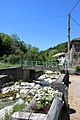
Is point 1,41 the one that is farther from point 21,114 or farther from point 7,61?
point 21,114

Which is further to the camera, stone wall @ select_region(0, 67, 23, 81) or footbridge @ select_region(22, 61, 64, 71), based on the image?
footbridge @ select_region(22, 61, 64, 71)

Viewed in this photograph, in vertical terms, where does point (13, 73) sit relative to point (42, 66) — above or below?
Result: below

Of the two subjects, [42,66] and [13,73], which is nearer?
[13,73]

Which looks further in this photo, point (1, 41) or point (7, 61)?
point (1, 41)

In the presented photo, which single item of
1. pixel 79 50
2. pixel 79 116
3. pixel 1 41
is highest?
pixel 1 41

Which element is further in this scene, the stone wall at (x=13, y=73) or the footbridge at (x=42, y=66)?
the footbridge at (x=42, y=66)

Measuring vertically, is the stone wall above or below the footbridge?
below

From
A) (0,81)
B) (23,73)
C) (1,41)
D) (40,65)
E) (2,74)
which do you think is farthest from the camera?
(1,41)

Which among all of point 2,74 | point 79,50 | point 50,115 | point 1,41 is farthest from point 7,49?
point 50,115

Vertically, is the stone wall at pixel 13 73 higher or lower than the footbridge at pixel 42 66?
lower

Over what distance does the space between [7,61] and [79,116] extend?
1821 inches

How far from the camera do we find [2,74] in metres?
36.9

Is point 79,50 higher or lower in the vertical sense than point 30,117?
higher

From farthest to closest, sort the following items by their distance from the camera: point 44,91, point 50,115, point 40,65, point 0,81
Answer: point 40,65 → point 0,81 → point 44,91 → point 50,115
